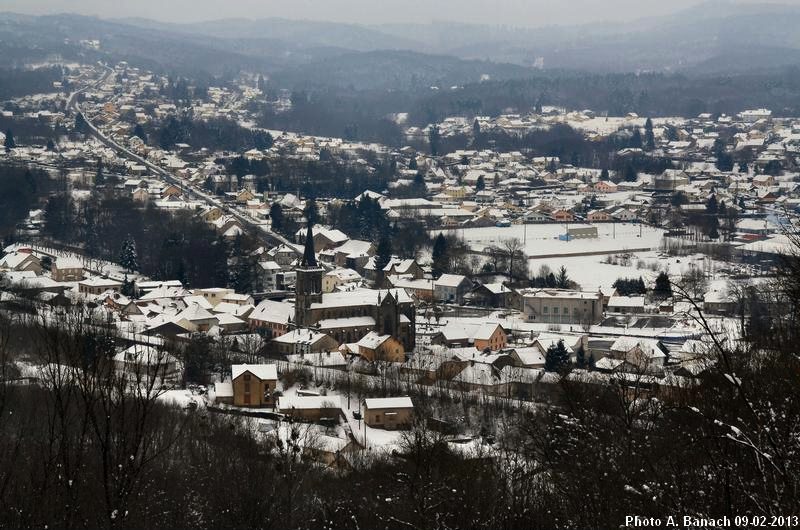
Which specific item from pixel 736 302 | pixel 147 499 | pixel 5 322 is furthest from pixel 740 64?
pixel 147 499

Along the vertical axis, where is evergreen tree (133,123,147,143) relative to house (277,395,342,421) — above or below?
below

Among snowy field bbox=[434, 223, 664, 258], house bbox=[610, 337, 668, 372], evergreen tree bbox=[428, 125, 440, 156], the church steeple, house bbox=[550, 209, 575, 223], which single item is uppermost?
the church steeple

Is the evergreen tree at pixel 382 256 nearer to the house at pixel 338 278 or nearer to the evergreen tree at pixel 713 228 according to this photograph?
the house at pixel 338 278

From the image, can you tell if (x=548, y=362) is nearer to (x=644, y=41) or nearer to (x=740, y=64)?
(x=740, y=64)

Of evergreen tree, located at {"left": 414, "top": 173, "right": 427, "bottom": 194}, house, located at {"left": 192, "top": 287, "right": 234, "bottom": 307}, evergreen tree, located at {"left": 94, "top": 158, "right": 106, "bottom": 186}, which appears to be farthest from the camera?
evergreen tree, located at {"left": 414, "top": 173, "right": 427, "bottom": 194}

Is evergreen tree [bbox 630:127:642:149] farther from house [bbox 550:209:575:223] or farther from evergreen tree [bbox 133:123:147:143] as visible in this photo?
evergreen tree [bbox 133:123:147:143]

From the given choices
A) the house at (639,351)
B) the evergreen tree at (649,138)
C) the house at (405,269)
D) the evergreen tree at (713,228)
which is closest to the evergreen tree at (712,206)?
the evergreen tree at (713,228)

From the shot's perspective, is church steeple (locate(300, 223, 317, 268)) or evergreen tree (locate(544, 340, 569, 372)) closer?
evergreen tree (locate(544, 340, 569, 372))

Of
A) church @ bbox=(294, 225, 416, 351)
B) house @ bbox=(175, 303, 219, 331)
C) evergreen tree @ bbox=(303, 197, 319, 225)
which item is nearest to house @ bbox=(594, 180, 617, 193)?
evergreen tree @ bbox=(303, 197, 319, 225)


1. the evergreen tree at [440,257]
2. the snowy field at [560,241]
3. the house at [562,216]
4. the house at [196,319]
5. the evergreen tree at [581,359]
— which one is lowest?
the house at [562,216]
